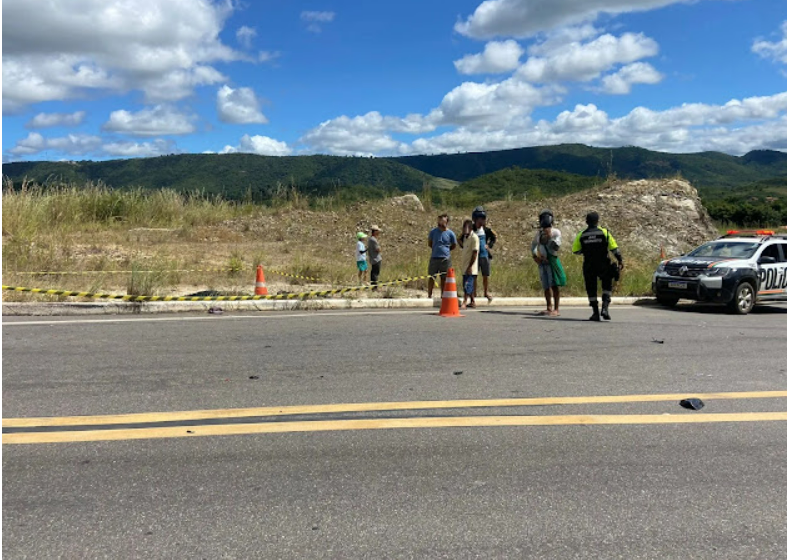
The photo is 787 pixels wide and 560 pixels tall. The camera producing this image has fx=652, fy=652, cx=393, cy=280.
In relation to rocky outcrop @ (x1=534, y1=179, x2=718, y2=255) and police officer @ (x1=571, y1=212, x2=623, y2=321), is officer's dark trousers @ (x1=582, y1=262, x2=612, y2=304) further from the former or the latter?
rocky outcrop @ (x1=534, y1=179, x2=718, y2=255)

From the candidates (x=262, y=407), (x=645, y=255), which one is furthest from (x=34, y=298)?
(x=645, y=255)

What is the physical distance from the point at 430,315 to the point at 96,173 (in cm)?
12471

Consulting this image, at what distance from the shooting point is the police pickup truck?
12.4 metres

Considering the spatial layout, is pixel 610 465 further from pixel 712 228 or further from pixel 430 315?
pixel 712 228

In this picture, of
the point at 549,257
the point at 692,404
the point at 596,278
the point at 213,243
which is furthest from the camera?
the point at 213,243

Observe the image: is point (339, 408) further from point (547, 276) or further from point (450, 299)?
point (547, 276)

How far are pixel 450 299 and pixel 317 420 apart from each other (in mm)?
6019

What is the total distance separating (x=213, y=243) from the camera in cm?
2328

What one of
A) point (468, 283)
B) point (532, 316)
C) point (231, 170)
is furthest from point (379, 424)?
point (231, 170)

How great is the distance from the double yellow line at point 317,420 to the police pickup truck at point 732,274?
25.6 ft

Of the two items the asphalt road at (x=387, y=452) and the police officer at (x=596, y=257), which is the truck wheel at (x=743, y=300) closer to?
the police officer at (x=596, y=257)

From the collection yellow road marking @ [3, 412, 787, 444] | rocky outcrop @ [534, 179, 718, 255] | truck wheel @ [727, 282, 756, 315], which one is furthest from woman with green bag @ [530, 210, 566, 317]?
rocky outcrop @ [534, 179, 718, 255]

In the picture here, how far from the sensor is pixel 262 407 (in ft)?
17.1

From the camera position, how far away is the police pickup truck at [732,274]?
12.4 metres
